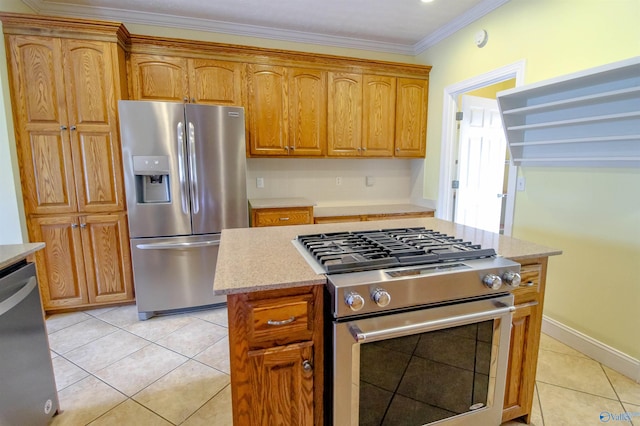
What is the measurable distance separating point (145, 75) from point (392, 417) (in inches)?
121

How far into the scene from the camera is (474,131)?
332 centimetres

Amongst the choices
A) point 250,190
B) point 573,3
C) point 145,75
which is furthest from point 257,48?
point 573,3

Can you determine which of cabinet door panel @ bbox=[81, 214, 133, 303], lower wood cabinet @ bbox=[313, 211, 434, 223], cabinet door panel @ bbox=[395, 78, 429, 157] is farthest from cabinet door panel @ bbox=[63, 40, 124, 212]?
cabinet door panel @ bbox=[395, 78, 429, 157]

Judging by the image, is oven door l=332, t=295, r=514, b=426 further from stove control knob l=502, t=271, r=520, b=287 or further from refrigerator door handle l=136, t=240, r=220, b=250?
refrigerator door handle l=136, t=240, r=220, b=250

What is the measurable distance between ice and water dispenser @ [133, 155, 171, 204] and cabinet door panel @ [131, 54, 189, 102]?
691 mm

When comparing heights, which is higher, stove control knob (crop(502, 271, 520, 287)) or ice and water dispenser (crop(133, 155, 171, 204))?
ice and water dispenser (crop(133, 155, 171, 204))

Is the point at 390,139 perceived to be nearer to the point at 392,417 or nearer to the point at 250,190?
the point at 250,190

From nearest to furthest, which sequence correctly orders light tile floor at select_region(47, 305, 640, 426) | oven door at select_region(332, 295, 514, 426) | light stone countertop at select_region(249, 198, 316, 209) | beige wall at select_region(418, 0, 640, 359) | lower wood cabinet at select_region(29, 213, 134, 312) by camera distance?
oven door at select_region(332, 295, 514, 426) < light tile floor at select_region(47, 305, 640, 426) < beige wall at select_region(418, 0, 640, 359) < lower wood cabinet at select_region(29, 213, 134, 312) < light stone countertop at select_region(249, 198, 316, 209)

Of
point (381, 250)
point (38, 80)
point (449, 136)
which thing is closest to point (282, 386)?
point (381, 250)

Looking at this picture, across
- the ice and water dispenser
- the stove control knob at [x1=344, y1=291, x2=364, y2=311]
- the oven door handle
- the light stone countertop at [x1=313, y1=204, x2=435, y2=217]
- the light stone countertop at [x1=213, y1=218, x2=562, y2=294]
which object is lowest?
the oven door handle

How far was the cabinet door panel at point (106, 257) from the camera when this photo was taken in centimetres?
264

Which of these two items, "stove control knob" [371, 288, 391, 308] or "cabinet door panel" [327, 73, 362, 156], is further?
"cabinet door panel" [327, 73, 362, 156]

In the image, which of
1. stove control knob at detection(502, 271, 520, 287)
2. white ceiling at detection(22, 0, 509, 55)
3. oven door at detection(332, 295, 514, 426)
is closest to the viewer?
oven door at detection(332, 295, 514, 426)

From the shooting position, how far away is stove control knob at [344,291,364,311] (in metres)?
1.03
